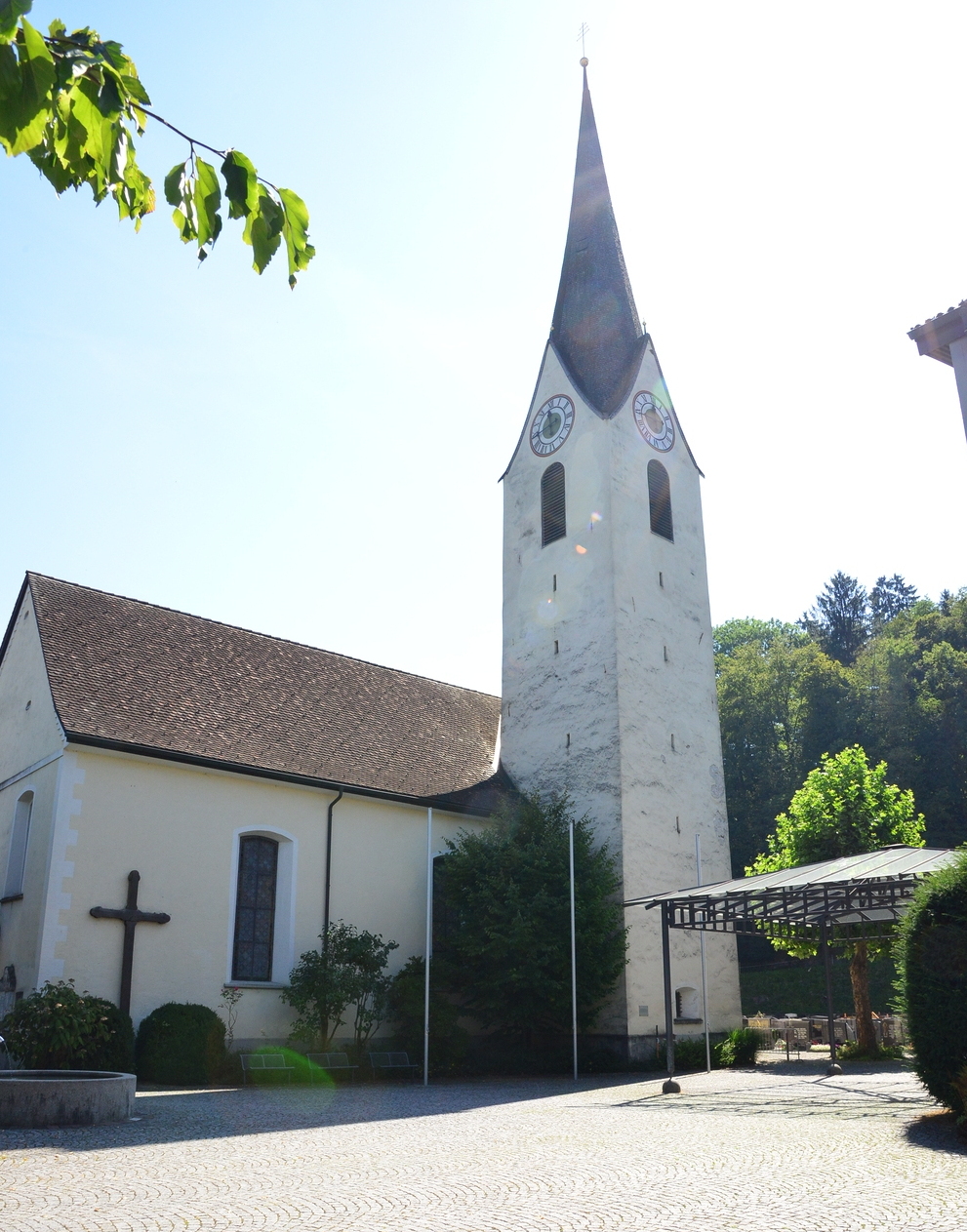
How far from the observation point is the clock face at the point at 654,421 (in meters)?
28.5

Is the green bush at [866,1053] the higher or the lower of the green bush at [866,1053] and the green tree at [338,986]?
the lower

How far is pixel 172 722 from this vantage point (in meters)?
20.0

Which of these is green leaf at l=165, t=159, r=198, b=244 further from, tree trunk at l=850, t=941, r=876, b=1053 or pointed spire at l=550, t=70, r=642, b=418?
pointed spire at l=550, t=70, r=642, b=418

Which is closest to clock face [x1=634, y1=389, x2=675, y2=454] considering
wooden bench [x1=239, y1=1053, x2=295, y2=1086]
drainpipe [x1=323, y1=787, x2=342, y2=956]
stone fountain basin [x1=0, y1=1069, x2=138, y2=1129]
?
drainpipe [x1=323, y1=787, x2=342, y2=956]

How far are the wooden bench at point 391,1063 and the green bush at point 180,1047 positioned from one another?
2.89 metres

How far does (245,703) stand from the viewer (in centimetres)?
2245

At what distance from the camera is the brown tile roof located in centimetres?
1972

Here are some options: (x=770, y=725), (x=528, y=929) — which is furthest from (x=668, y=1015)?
(x=770, y=725)

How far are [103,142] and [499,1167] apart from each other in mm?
8150

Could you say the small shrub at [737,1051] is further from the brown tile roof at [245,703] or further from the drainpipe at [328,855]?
the drainpipe at [328,855]

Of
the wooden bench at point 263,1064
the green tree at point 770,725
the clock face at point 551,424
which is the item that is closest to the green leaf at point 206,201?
the wooden bench at point 263,1064

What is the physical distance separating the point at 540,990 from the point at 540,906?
5.18 ft

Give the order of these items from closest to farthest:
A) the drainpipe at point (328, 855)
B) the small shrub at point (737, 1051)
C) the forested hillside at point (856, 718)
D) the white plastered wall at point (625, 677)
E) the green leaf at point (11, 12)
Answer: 1. the green leaf at point (11, 12)
2. the small shrub at point (737, 1051)
3. the drainpipe at point (328, 855)
4. the white plastered wall at point (625, 677)
5. the forested hillside at point (856, 718)

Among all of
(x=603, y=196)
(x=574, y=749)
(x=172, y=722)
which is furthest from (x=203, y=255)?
(x=603, y=196)
